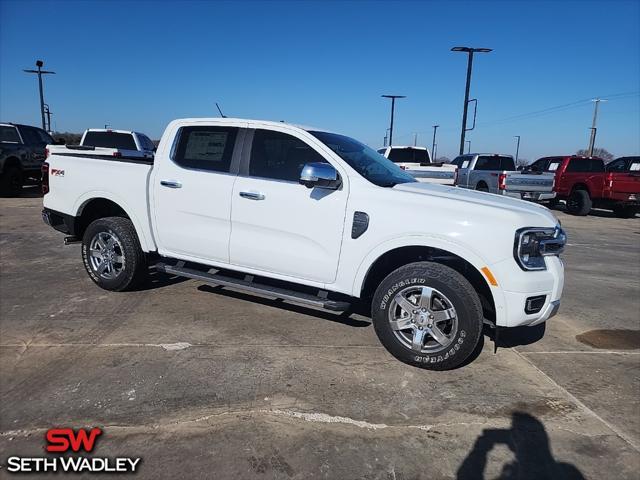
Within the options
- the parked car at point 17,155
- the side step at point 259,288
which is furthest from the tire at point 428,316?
the parked car at point 17,155

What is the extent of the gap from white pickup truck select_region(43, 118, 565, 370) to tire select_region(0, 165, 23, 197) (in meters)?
10.8

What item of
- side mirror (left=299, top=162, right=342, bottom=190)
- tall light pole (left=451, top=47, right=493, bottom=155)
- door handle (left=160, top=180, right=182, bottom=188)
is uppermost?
tall light pole (left=451, top=47, right=493, bottom=155)

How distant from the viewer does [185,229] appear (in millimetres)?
4762

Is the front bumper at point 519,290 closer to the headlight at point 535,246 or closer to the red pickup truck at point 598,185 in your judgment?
the headlight at point 535,246

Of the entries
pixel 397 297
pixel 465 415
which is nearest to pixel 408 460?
pixel 465 415

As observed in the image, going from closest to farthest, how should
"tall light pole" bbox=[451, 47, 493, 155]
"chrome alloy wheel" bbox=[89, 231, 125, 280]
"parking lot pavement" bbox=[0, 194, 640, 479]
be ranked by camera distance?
"parking lot pavement" bbox=[0, 194, 640, 479]
"chrome alloy wheel" bbox=[89, 231, 125, 280]
"tall light pole" bbox=[451, 47, 493, 155]

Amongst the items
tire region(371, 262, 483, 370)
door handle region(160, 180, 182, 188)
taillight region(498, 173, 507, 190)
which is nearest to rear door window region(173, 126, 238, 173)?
door handle region(160, 180, 182, 188)

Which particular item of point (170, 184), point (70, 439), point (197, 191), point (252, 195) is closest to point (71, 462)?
point (70, 439)

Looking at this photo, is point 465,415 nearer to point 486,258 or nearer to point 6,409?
point 486,258

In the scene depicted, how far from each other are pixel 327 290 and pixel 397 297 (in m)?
0.69

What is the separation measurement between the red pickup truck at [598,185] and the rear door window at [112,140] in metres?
14.4

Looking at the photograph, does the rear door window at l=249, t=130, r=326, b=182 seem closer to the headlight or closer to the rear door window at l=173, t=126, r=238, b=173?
the rear door window at l=173, t=126, r=238, b=173

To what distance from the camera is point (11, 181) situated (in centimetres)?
1455

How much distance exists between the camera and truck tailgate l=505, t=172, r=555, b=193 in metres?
15.2
